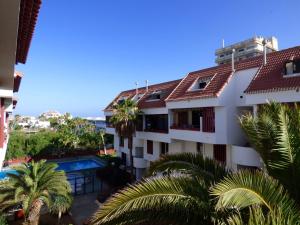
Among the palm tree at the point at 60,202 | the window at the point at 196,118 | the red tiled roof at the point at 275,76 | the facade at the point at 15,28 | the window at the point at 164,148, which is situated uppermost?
the red tiled roof at the point at 275,76

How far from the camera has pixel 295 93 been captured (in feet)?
48.1

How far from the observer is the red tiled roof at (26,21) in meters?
4.04

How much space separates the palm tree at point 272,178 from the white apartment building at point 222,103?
5.89 meters

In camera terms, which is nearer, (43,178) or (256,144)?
(256,144)

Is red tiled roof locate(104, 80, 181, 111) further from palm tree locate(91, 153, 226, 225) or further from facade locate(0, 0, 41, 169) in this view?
facade locate(0, 0, 41, 169)

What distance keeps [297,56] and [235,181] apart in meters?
14.9

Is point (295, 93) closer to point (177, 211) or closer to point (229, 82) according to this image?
point (229, 82)

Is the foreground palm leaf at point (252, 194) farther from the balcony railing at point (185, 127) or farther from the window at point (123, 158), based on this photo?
the window at point (123, 158)

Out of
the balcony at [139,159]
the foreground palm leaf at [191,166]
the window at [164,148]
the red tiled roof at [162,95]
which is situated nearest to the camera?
the foreground palm leaf at [191,166]

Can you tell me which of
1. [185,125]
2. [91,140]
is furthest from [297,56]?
[91,140]

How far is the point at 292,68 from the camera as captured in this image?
54.5ft

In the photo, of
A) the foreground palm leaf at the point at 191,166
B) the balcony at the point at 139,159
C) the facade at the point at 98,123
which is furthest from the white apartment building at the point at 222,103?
the facade at the point at 98,123

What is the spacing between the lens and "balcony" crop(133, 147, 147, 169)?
30.6 m

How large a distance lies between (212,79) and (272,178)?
16445 mm
